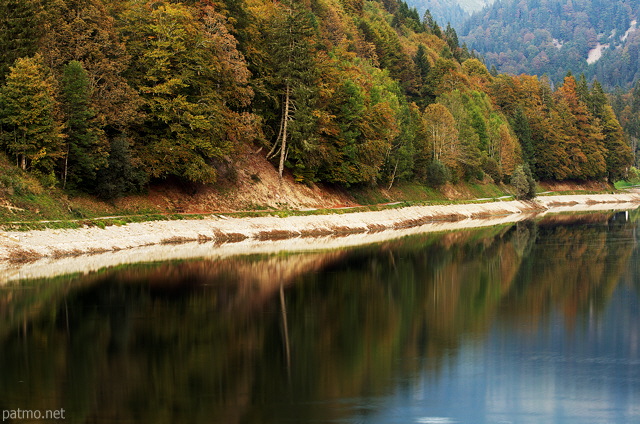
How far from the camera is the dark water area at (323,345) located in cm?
1633

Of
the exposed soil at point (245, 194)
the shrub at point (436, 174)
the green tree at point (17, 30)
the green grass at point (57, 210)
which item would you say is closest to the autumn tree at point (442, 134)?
the shrub at point (436, 174)

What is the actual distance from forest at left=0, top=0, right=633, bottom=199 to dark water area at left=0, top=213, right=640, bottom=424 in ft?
56.2

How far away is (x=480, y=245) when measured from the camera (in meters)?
56.9

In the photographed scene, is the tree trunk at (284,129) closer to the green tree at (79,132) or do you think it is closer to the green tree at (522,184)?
the green tree at (79,132)

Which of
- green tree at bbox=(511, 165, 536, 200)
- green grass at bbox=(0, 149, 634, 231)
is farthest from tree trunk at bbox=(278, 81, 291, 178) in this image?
green tree at bbox=(511, 165, 536, 200)

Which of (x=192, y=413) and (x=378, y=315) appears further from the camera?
(x=378, y=315)

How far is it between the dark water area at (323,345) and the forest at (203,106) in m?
17.1

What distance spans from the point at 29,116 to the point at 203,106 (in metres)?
16.6

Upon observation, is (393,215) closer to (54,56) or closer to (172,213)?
(172,213)

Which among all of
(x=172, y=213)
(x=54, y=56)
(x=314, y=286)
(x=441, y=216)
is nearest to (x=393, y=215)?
(x=441, y=216)

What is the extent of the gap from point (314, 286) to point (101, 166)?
2597 centimetres

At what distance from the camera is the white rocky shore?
134ft

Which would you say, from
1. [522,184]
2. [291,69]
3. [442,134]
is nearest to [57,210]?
[291,69]

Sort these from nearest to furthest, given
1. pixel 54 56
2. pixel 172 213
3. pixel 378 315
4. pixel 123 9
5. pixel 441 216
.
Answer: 1. pixel 378 315
2. pixel 54 56
3. pixel 172 213
4. pixel 123 9
5. pixel 441 216
